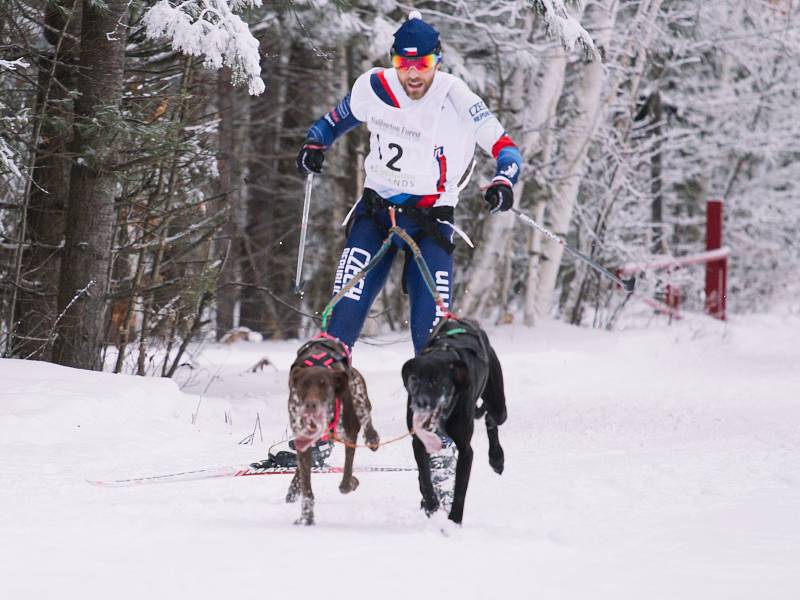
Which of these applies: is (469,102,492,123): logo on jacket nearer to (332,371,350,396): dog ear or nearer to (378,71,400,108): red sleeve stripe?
(378,71,400,108): red sleeve stripe

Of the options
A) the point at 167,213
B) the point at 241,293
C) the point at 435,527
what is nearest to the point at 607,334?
the point at 167,213

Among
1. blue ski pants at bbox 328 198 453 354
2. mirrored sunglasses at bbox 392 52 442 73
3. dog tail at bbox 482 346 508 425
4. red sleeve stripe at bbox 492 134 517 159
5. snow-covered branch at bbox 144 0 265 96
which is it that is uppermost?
snow-covered branch at bbox 144 0 265 96

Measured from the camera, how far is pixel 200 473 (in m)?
5.72

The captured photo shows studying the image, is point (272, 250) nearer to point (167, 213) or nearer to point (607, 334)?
point (607, 334)

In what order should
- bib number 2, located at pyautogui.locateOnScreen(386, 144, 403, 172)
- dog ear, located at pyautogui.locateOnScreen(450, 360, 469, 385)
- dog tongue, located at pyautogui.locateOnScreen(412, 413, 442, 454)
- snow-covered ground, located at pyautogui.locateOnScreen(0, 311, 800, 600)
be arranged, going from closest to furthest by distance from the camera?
snow-covered ground, located at pyautogui.locateOnScreen(0, 311, 800, 600), dog tongue, located at pyautogui.locateOnScreen(412, 413, 442, 454), dog ear, located at pyautogui.locateOnScreen(450, 360, 469, 385), bib number 2, located at pyautogui.locateOnScreen(386, 144, 403, 172)

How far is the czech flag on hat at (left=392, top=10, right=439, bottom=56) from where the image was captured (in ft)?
17.9

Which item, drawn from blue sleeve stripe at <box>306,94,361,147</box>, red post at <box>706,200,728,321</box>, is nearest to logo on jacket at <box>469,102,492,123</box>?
blue sleeve stripe at <box>306,94,361,147</box>

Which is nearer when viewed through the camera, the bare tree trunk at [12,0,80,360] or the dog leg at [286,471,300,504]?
the dog leg at [286,471,300,504]

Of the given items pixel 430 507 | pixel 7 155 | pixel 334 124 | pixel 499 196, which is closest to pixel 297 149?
pixel 7 155

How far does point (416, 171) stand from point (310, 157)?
603 millimetres

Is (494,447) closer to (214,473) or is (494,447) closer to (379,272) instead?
(379,272)

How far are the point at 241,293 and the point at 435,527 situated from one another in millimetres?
19038

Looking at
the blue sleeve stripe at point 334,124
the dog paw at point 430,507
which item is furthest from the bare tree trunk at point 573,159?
the dog paw at point 430,507

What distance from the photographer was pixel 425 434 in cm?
452
